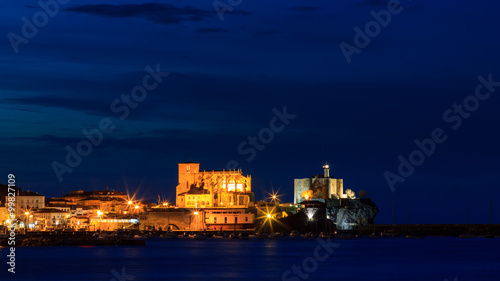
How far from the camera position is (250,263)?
246ft

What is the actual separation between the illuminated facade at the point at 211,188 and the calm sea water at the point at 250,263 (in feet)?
96.2

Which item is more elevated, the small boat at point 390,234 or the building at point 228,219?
the building at point 228,219

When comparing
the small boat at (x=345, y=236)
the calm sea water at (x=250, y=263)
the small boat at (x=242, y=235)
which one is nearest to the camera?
the calm sea water at (x=250, y=263)

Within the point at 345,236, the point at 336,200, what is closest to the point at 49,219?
the point at 336,200

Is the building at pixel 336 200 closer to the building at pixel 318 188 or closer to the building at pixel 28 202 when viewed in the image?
the building at pixel 318 188

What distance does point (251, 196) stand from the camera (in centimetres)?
13488

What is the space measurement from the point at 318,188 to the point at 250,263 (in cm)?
6041

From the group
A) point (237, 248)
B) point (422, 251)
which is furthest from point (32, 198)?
point (422, 251)

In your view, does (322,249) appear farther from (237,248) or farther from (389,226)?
(389,226)

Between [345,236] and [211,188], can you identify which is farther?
[211,188]

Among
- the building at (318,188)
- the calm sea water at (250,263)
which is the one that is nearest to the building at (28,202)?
the building at (318,188)

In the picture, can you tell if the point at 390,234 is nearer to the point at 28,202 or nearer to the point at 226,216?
the point at 226,216

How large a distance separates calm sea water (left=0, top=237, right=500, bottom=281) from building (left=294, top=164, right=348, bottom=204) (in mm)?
32786

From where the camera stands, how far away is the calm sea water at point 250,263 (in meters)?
64.7
